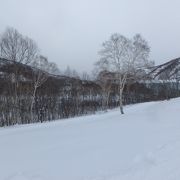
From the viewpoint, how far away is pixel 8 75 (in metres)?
53.1

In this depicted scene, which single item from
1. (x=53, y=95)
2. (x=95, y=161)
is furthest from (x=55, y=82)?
(x=95, y=161)

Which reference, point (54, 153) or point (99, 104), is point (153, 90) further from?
point (54, 153)

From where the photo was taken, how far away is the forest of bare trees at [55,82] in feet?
132

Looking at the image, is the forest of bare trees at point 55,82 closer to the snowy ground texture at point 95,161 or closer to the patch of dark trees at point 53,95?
the patch of dark trees at point 53,95

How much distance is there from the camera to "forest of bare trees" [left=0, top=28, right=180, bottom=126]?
132 ft

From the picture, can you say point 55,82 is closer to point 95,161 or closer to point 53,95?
point 53,95

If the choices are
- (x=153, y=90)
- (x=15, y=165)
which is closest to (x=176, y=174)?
(x=15, y=165)

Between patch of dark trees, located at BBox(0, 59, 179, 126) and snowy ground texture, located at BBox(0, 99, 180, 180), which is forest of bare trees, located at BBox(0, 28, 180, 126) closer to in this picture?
patch of dark trees, located at BBox(0, 59, 179, 126)

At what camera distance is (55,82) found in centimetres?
7688

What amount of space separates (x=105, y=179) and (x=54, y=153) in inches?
192

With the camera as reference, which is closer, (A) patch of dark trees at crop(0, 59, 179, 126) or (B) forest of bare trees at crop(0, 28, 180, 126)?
(B) forest of bare trees at crop(0, 28, 180, 126)

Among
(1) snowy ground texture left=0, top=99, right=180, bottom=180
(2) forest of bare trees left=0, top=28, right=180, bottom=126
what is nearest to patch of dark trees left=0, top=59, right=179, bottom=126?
(2) forest of bare trees left=0, top=28, right=180, bottom=126

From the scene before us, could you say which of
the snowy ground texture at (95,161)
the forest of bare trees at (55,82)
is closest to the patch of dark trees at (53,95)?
the forest of bare trees at (55,82)

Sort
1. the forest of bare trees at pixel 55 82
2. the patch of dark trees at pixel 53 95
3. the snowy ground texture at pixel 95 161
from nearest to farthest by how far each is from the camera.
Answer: the snowy ground texture at pixel 95 161 < the forest of bare trees at pixel 55 82 < the patch of dark trees at pixel 53 95
